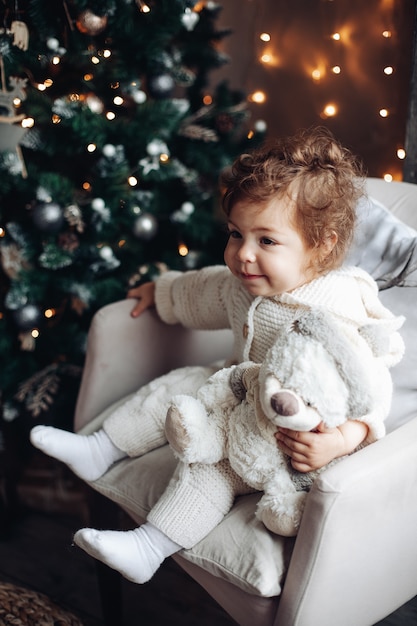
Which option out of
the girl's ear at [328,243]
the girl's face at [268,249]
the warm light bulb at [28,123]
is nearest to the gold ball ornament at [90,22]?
the warm light bulb at [28,123]

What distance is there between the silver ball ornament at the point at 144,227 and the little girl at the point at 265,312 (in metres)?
0.47

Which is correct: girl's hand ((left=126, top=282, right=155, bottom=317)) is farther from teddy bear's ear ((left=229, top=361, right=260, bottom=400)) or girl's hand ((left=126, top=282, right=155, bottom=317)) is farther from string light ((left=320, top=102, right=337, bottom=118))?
string light ((left=320, top=102, right=337, bottom=118))

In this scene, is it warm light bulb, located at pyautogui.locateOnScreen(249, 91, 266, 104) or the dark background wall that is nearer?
the dark background wall

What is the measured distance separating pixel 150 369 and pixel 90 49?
750 millimetres

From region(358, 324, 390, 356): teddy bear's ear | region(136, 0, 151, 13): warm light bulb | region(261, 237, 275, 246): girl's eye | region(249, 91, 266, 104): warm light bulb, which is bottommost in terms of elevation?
region(358, 324, 390, 356): teddy bear's ear

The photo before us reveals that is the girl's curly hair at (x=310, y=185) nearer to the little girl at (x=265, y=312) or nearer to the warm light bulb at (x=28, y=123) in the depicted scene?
the little girl at (x=265, y=312)

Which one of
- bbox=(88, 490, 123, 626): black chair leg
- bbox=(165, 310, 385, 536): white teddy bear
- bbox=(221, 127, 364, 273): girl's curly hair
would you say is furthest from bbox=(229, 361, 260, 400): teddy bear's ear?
bbox=(88, 490, 123, 626): black chair leg

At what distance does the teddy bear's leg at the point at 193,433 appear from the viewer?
92cm

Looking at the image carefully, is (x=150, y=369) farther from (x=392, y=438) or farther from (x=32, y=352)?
(x=392, y=438)

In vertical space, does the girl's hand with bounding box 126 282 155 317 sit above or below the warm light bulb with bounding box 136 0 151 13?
below

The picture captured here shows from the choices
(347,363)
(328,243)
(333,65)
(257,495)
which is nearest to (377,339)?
(347,363)

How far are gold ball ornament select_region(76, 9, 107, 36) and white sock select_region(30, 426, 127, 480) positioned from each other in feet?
2.92

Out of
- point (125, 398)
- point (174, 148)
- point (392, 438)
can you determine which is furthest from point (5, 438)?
point (392, 438)

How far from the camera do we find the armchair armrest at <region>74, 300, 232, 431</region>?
4.12ft
